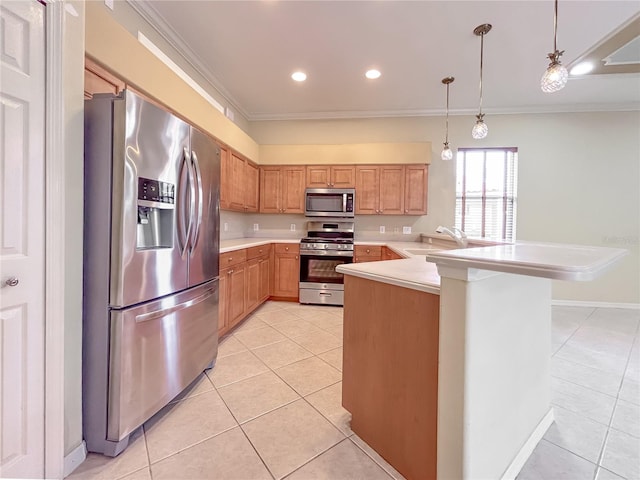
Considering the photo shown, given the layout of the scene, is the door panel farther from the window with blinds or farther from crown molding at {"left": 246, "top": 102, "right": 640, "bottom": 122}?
the window with blinds

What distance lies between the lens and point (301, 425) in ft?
5.34

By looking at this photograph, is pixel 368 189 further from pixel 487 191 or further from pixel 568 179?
pixel 568 179

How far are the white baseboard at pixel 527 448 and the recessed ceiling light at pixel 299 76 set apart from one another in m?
3.80

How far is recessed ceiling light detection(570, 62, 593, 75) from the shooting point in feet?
10.4

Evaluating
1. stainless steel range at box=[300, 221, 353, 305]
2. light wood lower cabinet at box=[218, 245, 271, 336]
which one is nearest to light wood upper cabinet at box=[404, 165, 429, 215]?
stainless steel range at box=[300, 221, 353, 305]

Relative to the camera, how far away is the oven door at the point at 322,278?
401cm

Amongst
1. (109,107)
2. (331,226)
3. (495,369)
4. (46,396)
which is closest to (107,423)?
(46,396)

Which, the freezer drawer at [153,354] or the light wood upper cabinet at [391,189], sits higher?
the light wood upper cabinet at [391,189]

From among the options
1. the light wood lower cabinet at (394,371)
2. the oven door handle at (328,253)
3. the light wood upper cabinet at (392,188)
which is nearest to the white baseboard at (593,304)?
the light wood upper cabinet at (392,188)

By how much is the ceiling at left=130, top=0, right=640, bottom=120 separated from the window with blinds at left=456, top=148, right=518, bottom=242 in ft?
2.31

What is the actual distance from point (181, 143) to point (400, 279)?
1.51 metres

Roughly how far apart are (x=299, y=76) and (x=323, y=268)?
251cm

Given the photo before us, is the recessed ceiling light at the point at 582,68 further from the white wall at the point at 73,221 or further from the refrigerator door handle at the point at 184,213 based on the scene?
the white wall at the point at 73,221

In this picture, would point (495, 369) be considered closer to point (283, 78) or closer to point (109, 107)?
point (109, 107)
